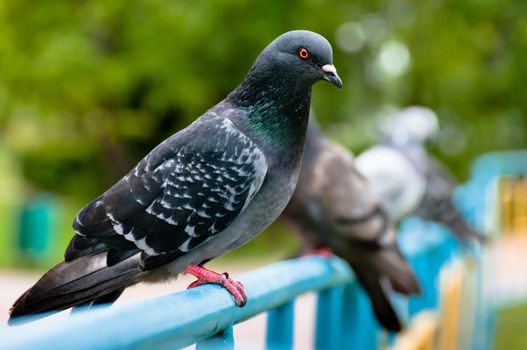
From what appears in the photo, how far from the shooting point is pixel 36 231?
1320cm

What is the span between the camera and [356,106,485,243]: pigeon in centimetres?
598

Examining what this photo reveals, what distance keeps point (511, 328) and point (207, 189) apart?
9.36 metres

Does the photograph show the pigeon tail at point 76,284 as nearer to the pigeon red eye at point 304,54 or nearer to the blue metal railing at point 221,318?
the blue metal railing at point 221,318

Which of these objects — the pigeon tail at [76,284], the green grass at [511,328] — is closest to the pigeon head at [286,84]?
the pigeon tail at [76,284]

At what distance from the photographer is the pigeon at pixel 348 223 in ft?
12.9

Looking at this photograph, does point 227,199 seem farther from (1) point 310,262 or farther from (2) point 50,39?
(2) point 50,39

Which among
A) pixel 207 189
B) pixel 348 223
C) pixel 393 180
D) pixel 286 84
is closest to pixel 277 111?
pixel 286 84

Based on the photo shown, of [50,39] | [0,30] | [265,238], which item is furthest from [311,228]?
[265,238]

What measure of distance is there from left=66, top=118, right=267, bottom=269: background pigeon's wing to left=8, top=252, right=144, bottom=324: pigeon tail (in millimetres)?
32

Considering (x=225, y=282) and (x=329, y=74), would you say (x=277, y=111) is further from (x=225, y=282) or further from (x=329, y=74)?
(x=225, y=282)

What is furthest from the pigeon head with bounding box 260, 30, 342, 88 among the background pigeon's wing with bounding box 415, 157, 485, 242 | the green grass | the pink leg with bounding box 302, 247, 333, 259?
the green grass

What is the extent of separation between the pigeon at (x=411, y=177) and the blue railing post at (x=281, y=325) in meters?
3.05

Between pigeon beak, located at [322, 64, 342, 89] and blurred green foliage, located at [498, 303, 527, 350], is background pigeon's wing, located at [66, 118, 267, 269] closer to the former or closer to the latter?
pigeon beak, located at [322, 64, 342, 89]

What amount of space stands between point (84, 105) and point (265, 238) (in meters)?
4.40
